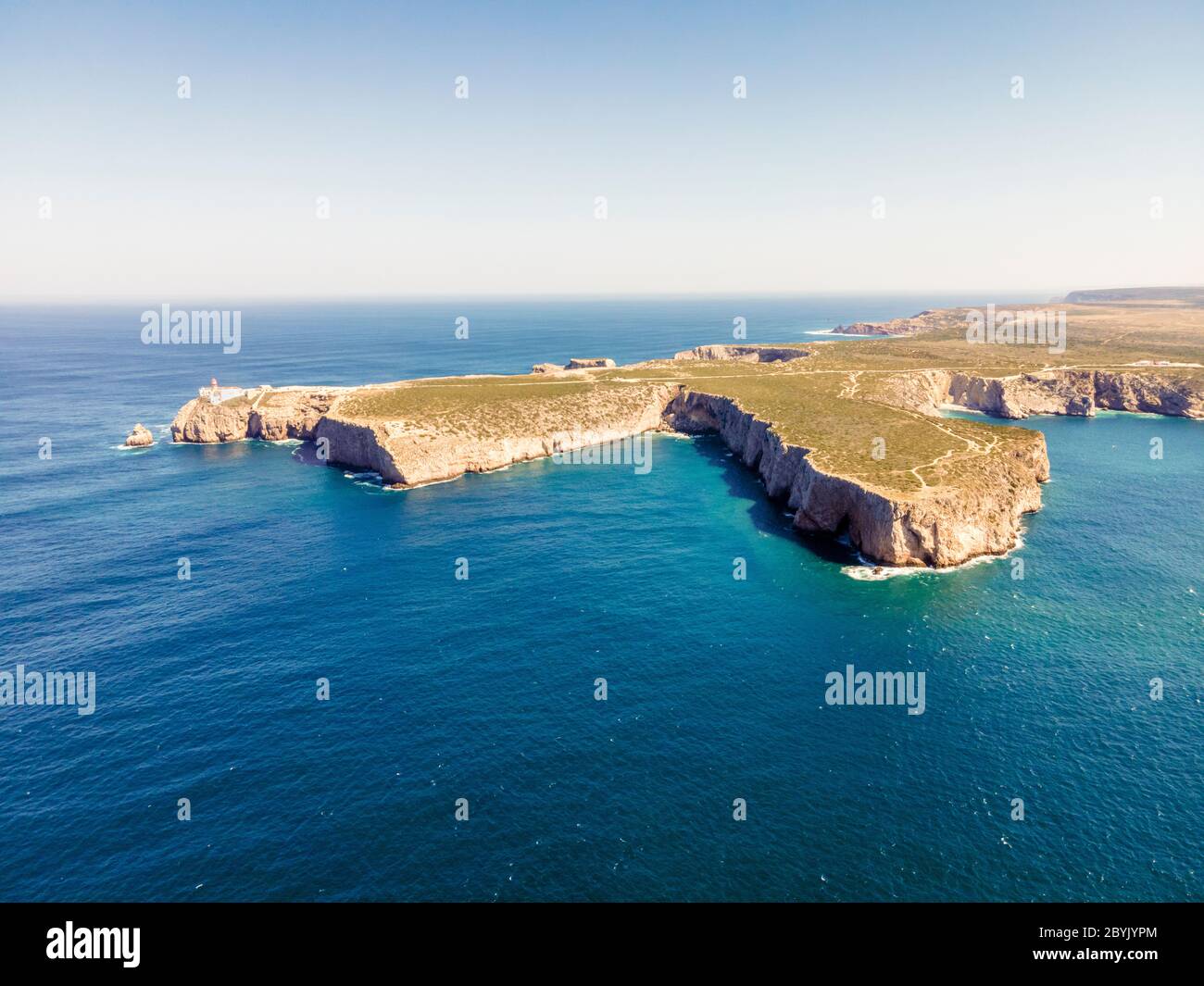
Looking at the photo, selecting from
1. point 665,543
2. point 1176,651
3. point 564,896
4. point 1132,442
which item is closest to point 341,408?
point 665,543

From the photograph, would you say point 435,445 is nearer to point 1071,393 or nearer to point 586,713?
point 586,713

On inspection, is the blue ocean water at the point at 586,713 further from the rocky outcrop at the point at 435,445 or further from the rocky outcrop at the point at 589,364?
the rocky outcrop at the point at 589,364

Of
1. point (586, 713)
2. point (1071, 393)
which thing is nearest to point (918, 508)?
point (586, 713)

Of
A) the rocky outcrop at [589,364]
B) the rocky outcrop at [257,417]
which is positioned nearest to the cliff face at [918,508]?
the rocky outcrop at [589,364]

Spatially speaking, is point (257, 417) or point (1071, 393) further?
point (1071, 393)

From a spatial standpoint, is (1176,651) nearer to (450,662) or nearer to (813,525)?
(813,525)

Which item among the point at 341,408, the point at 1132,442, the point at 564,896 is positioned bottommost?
the point at 564,896
